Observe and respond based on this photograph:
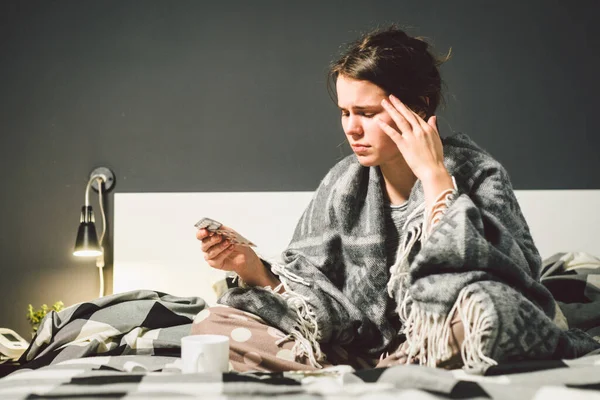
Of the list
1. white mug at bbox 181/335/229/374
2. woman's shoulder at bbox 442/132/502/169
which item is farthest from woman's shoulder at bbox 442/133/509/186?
white mug at bbox 181/335/229/374

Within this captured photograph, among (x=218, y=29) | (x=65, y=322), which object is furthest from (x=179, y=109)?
(x=65, y=322)

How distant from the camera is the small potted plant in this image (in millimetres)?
2217

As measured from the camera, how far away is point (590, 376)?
82 centimetres

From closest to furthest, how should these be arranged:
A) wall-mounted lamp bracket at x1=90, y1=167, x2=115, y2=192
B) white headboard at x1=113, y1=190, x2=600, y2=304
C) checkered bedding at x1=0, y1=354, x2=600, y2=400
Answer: checkered bedding at x1=0, y1=354, x2=600, y2=400, white headboard at x1=113, y1=190, x2=600, y2=304, wall-mounted lamp bracket at x1=90, y1=167, x2=115, y2=192

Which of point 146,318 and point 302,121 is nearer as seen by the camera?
point 146,318

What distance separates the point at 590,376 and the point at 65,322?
4.63 feet

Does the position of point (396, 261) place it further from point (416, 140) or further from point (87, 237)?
point (87, 237)

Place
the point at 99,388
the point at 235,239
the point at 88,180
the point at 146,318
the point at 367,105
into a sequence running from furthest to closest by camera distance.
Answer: the point at 88,180, the point at 146,318, the point at 367,105, the point at 235,239, the point at 99,388

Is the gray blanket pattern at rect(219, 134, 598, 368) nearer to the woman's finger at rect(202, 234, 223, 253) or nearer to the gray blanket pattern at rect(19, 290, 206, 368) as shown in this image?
the woman's finger at rect(202, 234, 223, 253)

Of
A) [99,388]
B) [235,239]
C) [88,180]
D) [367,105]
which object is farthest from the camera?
[88,180]

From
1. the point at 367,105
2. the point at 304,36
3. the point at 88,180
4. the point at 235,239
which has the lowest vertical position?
the point at 235,239

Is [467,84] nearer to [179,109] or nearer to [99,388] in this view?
[179,109]

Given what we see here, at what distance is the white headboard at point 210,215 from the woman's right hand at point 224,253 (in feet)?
2.82

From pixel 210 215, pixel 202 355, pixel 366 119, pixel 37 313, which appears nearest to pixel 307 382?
pixel 202 355
